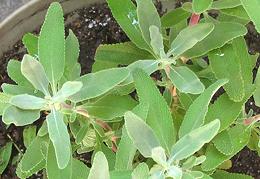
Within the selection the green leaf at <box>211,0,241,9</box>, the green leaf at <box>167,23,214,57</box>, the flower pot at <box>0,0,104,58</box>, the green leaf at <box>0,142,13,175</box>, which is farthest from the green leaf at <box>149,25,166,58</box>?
the green leaf at <box>0,142,13,175</box>

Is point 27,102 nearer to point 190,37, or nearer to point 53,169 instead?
point 53,169

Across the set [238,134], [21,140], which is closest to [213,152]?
[238,134]

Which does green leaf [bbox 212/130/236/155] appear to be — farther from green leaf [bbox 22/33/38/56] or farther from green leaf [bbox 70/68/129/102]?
green leaf [bbox 22/33/38/56]

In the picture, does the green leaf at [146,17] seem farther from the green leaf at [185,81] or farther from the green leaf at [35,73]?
the green leaf at [35,73]

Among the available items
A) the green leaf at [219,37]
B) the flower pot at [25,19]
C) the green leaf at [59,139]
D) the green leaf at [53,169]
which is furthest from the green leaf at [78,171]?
the flower pot at [25,19]

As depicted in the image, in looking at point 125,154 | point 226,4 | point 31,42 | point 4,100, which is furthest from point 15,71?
point 226,4

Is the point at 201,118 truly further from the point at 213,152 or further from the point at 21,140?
the point at 21,140
